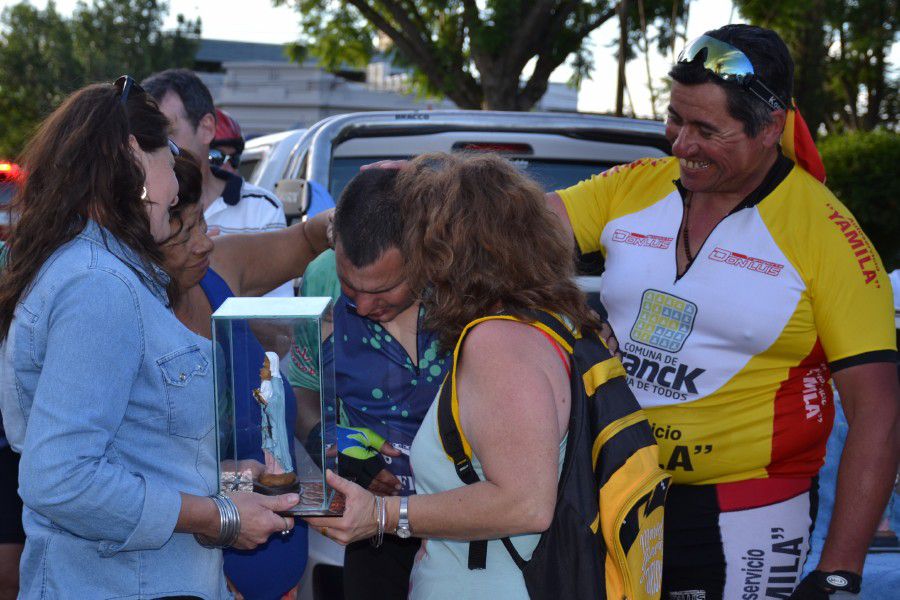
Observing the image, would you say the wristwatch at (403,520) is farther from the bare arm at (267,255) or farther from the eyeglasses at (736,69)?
the eyeglasses at (736,69)

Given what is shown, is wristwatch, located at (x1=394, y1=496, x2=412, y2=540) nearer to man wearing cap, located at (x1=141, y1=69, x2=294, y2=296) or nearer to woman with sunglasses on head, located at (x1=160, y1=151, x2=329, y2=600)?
woman with sunglasses on head, located at (x1=160, y1=151, x2=329, y2=600)

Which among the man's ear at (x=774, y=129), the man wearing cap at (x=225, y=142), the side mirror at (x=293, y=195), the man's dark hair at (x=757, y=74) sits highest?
the man's dark hair at (x=757, y=74)

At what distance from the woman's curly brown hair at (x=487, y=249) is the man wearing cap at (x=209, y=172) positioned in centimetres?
177

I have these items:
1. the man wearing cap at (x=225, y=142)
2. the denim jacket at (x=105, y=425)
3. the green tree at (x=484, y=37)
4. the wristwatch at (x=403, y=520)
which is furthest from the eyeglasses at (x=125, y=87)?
the green tree at (x=484, y=37)

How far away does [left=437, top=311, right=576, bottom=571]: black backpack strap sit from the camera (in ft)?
6.48

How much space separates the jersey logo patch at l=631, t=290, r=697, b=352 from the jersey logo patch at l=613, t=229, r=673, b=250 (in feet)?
0.43

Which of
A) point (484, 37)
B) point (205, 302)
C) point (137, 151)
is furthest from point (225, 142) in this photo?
point (484, 37)

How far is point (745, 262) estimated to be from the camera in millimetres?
2473

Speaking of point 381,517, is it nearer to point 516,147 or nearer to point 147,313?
point 147,313

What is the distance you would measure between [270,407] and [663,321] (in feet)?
3.53

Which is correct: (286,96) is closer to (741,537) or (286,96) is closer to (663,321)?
(663,321)

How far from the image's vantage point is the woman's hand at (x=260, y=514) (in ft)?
6.54

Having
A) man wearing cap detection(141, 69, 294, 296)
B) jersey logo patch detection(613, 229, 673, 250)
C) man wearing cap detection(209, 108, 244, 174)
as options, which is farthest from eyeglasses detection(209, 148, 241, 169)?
jersey logo patch detection(613, 229, 673, 250)

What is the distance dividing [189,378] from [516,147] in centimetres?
230
